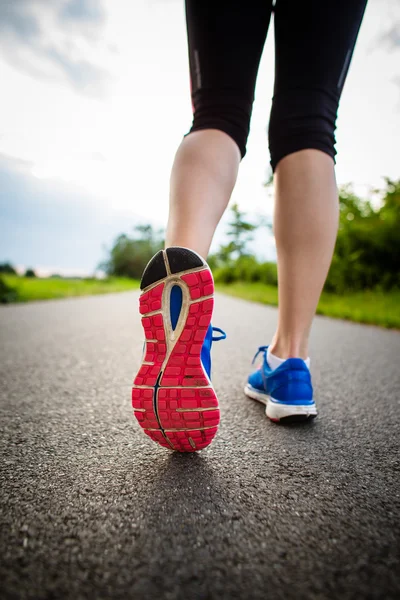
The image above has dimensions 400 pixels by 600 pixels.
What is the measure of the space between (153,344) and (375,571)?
0.50 meters

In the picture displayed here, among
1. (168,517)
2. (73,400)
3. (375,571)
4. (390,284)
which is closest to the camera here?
(375,571)

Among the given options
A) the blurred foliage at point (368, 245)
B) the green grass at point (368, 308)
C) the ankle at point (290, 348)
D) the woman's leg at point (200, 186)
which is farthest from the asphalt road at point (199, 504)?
the blurred foliage at point (368, 245)

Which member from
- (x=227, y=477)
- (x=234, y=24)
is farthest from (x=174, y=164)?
(x=227, y=477)

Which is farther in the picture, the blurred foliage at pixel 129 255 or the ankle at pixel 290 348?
the blurred foliage at pixel 129 255

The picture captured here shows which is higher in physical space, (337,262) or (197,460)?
(337,262)

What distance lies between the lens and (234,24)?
101cm

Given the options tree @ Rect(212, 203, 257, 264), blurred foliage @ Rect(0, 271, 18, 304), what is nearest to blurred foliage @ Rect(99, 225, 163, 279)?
tree @ Rect(212, 203, 257, 264)

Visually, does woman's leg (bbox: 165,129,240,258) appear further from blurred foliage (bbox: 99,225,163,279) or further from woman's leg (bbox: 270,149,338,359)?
blurred foliage (bbox: 99,225,163,279)

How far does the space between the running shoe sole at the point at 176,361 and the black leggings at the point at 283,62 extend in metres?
0.48

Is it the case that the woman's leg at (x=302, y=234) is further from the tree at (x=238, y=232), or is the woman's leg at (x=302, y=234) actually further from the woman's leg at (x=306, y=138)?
the tree at (x=238, y=232)

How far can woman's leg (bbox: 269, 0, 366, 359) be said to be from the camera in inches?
39.2

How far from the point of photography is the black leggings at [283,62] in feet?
3.26

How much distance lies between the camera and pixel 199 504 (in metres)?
0.62

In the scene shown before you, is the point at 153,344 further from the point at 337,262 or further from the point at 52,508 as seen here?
the point at 337,262
